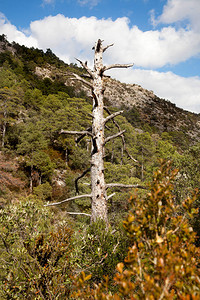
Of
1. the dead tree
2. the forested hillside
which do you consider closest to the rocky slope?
the forested hillside

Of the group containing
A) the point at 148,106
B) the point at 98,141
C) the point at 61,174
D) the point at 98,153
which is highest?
the point at 148,106

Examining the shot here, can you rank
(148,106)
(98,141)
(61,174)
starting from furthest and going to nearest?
(148,106) < (61,174) < (98,141)

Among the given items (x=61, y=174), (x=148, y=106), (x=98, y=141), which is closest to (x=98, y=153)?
(x=98, y=141)

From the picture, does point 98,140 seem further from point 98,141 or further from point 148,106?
point 148,106

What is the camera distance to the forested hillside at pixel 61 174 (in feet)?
10.0

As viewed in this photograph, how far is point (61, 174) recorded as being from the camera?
87.7 feet

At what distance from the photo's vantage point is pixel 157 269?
1239 mm

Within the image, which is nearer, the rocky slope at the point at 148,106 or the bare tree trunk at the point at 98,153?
the bare tree trunk at the point at 98,153

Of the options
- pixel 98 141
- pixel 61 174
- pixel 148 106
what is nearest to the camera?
pixel 98 141

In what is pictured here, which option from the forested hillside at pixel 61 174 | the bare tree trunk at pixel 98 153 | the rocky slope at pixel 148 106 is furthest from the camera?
the rocky slope at pixel 148 106

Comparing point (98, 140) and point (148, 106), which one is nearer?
point (98, 140)

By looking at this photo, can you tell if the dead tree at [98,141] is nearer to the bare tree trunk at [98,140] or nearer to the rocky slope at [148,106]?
the bare tree trunk at [98,140]

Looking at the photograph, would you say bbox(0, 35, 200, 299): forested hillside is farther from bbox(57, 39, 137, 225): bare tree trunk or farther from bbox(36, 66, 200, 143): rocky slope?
bbox(36, 66, 200, 143): rocky slope

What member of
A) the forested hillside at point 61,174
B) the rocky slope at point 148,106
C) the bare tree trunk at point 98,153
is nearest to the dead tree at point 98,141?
the bare tree trunk at point 98,153
